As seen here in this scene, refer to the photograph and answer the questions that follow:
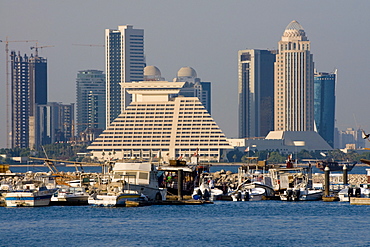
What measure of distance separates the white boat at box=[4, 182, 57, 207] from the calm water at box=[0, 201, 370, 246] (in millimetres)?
1111

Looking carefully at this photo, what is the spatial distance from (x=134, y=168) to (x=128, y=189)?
8.41 feet

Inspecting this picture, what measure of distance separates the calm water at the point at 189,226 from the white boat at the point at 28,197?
111 cm

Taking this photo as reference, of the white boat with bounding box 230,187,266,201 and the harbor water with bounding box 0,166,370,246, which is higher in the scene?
the white boat with bounding box 230,187,266,201

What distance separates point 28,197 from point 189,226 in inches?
813

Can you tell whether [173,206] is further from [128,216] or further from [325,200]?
[325,200]

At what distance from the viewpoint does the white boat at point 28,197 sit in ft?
305

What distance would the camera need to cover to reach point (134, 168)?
94.4 meters

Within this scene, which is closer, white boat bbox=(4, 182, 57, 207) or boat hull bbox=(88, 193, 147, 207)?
boat hull bbox=(88, 193, 147, 207)

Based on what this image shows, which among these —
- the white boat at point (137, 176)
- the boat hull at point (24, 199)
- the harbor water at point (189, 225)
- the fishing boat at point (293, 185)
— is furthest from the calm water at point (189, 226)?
the fishing boat at point (293, 185)

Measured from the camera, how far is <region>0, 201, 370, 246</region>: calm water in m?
69.8

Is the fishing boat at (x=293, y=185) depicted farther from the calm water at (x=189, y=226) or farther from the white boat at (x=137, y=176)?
the white boat at (x=137, y=176)

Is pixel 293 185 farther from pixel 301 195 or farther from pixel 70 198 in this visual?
pixel 70 198

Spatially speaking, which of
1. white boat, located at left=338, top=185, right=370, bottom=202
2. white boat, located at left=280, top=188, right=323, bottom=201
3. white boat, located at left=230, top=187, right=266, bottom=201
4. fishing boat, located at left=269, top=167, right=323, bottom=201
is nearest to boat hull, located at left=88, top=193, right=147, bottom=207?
white boat, located at left=230, top=187, right=266, bottom=201

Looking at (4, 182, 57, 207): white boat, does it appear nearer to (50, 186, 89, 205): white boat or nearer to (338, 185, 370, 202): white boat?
(50, 186, 89, 205): white boat
